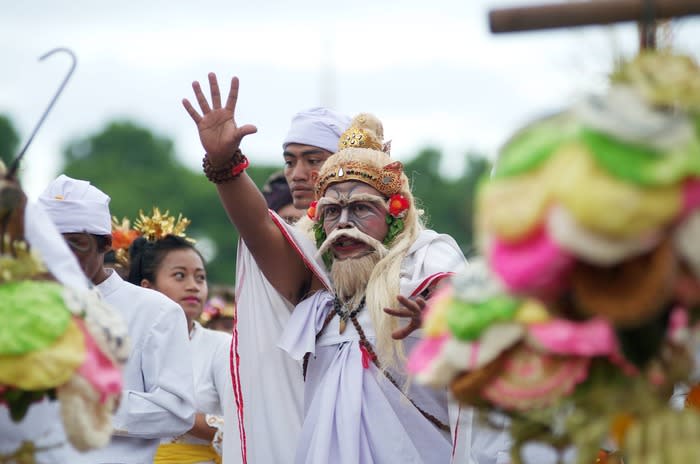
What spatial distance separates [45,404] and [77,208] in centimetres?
184

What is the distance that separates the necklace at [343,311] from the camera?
19.4ft

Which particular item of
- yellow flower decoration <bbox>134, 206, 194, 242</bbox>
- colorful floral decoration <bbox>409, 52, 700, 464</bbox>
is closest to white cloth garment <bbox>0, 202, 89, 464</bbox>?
colorful floral decoration <bbox>409, 52, 700, 464</bbox>

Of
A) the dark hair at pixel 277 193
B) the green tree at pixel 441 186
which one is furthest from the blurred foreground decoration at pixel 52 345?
the green tree at pixel 441 186

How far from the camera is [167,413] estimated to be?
587 centimetres

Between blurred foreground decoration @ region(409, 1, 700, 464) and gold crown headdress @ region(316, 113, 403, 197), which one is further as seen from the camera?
gold crown headdress @ region(316, 113, 403, 197)

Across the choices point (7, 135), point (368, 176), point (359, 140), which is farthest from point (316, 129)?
point (7, 135)

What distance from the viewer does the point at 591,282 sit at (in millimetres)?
3039

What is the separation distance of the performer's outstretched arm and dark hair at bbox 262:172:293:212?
80.8 inches

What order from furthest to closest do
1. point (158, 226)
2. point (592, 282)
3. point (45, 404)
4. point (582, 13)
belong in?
point (158, 226), point (45, 404), point (582, 13), point (592, 282)

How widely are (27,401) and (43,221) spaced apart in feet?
2.07

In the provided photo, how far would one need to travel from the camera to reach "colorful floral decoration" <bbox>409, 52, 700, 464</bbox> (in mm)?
2873

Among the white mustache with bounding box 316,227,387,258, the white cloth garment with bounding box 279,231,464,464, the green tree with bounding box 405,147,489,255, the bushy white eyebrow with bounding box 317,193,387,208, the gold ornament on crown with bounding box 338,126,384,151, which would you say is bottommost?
the green tree with bounding box 405,147,489,255

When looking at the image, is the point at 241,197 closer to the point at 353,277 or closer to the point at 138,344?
the point at 353,277

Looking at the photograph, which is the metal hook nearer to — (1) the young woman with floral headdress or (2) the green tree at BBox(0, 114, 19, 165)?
(1) the young woman with floral headdress
